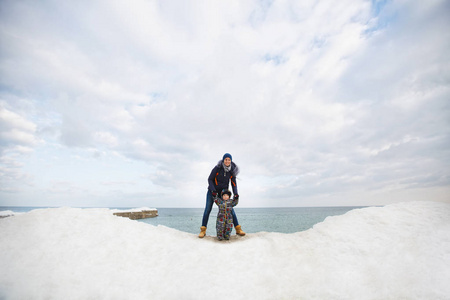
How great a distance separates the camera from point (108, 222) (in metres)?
7.08

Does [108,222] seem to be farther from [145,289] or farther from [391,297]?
[391,297]

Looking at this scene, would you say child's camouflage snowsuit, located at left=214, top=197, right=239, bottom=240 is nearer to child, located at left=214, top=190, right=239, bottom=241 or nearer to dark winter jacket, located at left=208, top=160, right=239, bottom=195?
child, located at left=214, top=190, right=239, bottom=241

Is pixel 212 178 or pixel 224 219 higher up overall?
pixel 212 178

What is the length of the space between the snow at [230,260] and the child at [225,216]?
2.35 feet

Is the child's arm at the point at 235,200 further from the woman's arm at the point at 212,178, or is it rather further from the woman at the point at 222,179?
the woman's arm at the point at 212,178

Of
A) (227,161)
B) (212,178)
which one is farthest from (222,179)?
(227,161)

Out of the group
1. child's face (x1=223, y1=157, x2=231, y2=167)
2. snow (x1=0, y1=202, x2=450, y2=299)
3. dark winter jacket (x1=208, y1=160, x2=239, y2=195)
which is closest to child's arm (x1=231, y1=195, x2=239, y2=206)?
dark winter jacket (x1=208, y1=160, x2=239, y2=195)

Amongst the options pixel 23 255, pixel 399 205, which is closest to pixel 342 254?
pixel 399 205

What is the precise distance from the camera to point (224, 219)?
7586 mm

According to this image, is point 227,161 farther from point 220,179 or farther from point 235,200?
point 235,200

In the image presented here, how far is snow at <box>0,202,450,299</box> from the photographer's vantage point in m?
4.63

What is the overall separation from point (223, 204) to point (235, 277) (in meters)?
2.91

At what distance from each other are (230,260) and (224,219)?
1.84m

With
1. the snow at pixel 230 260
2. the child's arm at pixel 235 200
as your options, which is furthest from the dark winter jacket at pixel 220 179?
the snow at pixel 230 260
